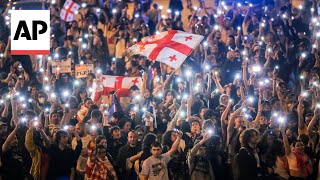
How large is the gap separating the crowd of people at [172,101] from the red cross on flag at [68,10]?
0.51 metres

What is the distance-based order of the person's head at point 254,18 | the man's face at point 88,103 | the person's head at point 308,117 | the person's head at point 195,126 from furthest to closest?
the person's head at point 254,18
the man's face at point 88,103
the person's head at point 308,117
the person's head at point 195,126

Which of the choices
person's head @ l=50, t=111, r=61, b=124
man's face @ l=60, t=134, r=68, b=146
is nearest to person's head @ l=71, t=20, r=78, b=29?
person's head @ l=50, t=111, r=61, b=124

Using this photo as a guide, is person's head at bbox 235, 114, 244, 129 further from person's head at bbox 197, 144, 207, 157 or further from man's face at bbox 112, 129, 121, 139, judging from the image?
man's face at bbox 112, 129, 121, 139

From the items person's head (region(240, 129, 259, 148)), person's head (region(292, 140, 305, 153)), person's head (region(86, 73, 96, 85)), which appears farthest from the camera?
person's head (region(86, 73, 96, 85))

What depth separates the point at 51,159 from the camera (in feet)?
38.6

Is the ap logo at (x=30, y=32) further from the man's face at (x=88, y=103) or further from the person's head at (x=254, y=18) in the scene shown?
the person's head at (x=254, y=18)

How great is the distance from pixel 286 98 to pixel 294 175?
3034mm

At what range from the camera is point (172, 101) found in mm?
14852

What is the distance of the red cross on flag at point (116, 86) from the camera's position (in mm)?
15875

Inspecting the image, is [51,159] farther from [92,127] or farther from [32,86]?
[32,86]

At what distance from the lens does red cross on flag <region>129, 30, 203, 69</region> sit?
Answer: 14.7 meters

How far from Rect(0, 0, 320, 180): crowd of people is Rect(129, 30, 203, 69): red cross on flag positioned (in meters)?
0.45

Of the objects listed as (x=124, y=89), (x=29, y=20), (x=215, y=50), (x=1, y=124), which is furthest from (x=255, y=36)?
(x=1, y=124)

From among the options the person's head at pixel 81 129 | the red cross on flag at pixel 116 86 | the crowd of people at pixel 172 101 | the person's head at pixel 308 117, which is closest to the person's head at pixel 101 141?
the crowd of people at pixel 172 101
